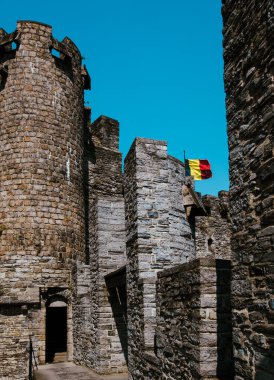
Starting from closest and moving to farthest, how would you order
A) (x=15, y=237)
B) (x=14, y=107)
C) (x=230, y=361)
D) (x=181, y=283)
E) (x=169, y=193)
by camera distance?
1. (x=230, y=361)
2. (x=181, y=283)
3. (x=169, y=193)
4. (x=15, y=237)
5. (x=14, y=107)

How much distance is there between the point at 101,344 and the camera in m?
11.4

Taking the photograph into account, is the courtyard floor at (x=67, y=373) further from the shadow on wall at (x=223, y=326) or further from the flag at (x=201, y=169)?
the flag at (x=201, y=169)

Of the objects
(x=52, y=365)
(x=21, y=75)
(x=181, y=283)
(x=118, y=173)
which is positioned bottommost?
(x=52, y=365)

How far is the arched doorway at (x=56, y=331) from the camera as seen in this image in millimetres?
16578

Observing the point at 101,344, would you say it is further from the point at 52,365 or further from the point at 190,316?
the point at 190,316

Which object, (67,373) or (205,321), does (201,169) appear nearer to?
(67,373)

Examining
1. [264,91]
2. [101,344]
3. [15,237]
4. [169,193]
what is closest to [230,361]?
[264,91]

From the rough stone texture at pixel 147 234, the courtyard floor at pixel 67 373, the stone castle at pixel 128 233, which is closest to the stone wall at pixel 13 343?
the stone castle at pixel 128 233

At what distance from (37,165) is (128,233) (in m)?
8.98

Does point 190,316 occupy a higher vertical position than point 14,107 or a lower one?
lower

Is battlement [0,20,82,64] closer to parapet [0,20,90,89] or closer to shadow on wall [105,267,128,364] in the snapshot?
parapet [0,20,90,89]

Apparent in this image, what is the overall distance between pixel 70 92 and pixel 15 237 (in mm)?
6112

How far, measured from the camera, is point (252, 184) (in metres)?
4.52

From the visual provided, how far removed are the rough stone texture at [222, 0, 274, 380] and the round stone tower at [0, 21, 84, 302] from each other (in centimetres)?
1230
